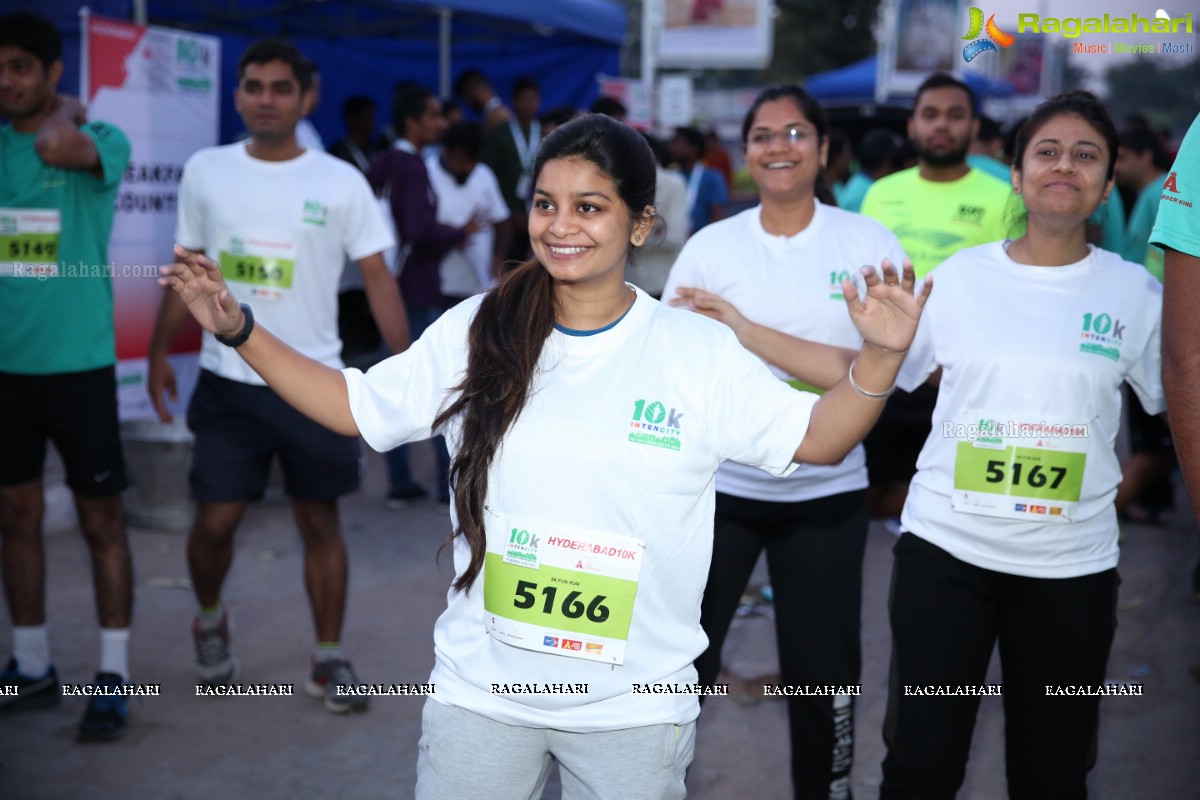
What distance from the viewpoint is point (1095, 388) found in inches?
113

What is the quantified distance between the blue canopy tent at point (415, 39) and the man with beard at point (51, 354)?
471 centimetres

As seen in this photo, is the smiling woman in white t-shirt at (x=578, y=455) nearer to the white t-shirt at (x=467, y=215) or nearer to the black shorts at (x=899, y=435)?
the black shorts at (x=899, y=435)

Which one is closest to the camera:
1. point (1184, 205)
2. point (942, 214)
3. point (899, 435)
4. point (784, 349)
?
point (1184, 205)

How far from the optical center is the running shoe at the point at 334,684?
169 inches

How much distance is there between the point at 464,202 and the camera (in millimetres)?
7676

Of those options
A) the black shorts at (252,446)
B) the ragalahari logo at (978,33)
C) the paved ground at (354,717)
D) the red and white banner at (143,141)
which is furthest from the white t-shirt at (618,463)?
the red and white banner at (143,141)

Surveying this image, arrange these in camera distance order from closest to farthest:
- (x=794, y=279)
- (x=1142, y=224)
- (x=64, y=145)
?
(x=794, y=279) → (x=64, y=145) → (x=1142, y=224)

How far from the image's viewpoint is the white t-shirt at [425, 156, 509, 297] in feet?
24.8

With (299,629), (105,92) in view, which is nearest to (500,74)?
(105,92)

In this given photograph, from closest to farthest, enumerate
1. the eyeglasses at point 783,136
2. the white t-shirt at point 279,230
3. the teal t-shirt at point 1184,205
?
the teal t-shirt at point 1184,205
the eyeglasses at point 783,136
the white t-shirt at point 279,230

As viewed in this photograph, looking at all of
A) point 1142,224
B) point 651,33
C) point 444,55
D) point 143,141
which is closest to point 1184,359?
point 143,141

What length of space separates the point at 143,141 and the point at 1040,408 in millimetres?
4737

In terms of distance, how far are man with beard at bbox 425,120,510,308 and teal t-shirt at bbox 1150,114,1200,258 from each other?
5694 millimetres

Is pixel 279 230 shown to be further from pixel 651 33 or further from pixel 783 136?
pixel 651 33
